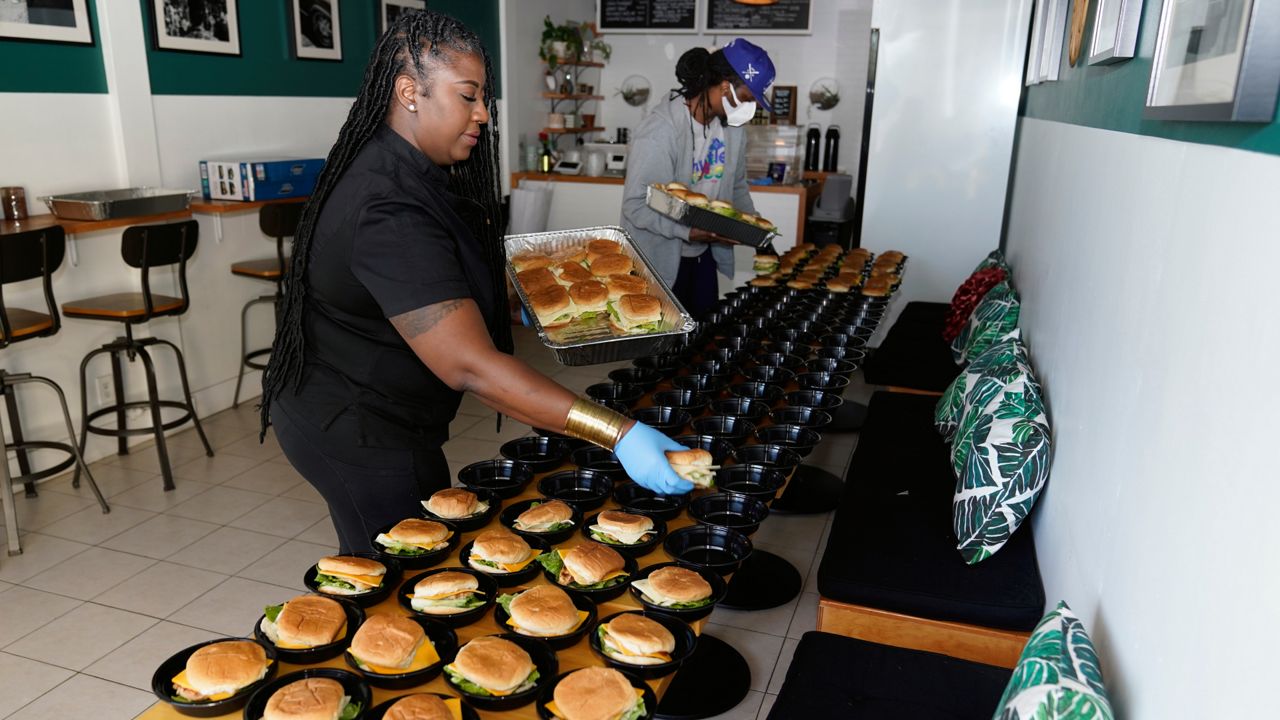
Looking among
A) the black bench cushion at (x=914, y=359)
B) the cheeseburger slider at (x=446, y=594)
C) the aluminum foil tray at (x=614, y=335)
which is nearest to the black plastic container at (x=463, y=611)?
the cheeseburger slider at (x=446, y=594)

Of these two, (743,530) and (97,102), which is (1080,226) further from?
(97,102)

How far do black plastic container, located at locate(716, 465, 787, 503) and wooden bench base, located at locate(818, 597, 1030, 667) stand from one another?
288 mm

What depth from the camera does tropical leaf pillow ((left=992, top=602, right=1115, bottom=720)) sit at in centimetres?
118

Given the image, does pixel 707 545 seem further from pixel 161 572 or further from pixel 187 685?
pixel 161 572

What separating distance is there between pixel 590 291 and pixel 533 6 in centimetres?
574

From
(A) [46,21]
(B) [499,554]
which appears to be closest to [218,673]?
(B) [499,554]

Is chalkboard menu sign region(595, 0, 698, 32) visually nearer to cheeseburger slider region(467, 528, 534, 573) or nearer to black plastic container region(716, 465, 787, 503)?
black plastic container region(716, 465, 787, 503)

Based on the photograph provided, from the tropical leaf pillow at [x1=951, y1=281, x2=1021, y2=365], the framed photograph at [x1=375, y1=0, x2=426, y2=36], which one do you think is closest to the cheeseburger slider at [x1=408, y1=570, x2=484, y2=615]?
the tropical leaf pillow at [x1=951, y1=281, x2=1021, y2=365]

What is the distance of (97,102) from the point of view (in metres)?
3.94

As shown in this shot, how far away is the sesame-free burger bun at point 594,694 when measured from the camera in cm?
115

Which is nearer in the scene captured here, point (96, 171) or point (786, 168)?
point (96, 171)

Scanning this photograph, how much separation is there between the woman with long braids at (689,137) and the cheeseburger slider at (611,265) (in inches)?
23.1

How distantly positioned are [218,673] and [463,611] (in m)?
0.35

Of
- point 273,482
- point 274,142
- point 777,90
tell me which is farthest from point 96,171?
point 777,90
